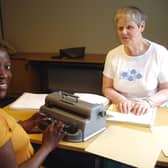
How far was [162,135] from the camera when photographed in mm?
1531

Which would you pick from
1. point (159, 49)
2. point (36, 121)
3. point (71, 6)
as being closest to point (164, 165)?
point (36, 121)

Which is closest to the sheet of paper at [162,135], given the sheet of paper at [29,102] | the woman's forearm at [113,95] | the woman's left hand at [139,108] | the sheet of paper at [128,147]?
the sheet of paper at [128,147]

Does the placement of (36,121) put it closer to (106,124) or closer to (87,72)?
(106,124)

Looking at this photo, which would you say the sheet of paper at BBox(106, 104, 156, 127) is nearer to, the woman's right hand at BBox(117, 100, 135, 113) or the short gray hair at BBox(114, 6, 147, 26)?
the woman's right hand at BBox(117, 100, 135, 113)

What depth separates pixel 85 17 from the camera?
4.13 m

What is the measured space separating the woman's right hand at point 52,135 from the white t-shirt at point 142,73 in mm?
848

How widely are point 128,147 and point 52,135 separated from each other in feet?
1.21

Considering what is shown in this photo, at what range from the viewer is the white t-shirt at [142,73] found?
2168mm

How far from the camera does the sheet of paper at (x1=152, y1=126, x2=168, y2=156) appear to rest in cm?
140

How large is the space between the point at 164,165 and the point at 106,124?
1.51 feet

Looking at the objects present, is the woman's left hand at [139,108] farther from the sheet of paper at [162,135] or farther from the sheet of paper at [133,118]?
the sheet of paper at [162,135]

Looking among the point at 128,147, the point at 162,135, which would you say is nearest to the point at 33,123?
the point at 128,147

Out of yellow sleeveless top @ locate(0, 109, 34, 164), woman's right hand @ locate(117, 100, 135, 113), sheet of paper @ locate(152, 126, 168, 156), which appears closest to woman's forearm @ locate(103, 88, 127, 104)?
woman's right hand @ locate(117, 100, 135, 113)

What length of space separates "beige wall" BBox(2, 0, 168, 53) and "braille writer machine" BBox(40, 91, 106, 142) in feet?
8.55
